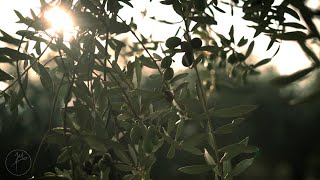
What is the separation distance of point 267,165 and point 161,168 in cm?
375

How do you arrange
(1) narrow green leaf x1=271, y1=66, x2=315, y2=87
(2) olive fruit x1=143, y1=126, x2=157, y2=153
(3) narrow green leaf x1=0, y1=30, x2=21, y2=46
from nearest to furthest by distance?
(1) narrow green leaf x1=271, y1=66, x2=315, y2=87 < (2) olive fruit x1=143, y1=126, x2=157, y2=153 < (3) narrow green leaf x1=0, y1=30, x2=21, y2=46

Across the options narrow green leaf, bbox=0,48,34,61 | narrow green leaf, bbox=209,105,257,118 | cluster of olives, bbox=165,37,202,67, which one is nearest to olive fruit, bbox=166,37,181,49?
cluster of olives, bbox=165,37,202,67

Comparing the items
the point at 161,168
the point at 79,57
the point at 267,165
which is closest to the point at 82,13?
the point at 79,57

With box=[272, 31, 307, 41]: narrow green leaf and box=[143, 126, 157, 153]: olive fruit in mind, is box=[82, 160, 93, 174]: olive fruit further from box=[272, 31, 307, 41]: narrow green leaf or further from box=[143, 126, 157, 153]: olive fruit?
box=[272, 31, 307, 41]: narrow green leaf

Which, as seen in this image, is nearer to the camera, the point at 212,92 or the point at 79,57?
the point at 79,57

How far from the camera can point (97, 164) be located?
0.79m

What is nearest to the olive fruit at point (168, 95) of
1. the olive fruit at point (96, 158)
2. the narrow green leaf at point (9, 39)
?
the olive fruit at point (96, 158)

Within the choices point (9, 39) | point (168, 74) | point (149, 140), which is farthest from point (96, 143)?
point (9, 39)

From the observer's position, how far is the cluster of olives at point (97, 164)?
773 mm

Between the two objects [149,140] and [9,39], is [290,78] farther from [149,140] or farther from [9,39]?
[9,39]

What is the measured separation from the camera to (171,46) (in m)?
0.79

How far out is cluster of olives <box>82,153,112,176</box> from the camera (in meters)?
0.77

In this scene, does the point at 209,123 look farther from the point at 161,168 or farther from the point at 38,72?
the point at 161,168

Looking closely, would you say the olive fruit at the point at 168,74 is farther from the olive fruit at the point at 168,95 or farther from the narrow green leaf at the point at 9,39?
the narrow green leaf at the point at 9,39
